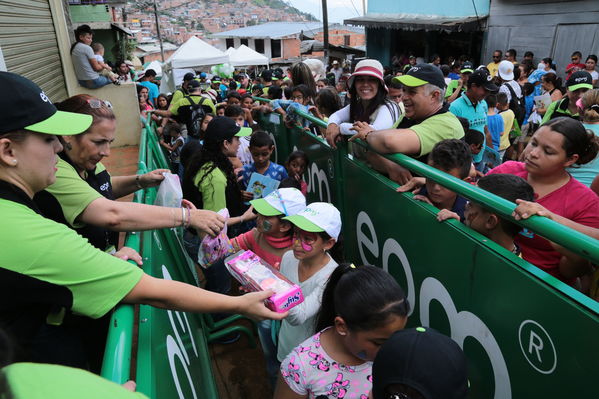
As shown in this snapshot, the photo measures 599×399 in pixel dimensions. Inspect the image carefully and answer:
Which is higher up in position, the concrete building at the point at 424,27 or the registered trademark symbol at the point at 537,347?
the concrete building at the point at 424,27

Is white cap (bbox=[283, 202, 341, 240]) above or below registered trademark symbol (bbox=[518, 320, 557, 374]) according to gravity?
above

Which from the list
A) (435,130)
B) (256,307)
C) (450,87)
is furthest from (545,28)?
(256,307)

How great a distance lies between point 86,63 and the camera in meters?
7.48

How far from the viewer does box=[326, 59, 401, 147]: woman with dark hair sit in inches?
131

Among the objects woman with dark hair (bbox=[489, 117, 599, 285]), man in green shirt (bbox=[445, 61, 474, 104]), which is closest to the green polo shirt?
man in green shirt (bbox=[445, 61, 474, 104])

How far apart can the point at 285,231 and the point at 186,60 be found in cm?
1628

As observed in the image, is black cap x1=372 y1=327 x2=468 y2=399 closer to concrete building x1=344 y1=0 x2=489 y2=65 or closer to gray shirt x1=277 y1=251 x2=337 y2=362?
gray shirt x1=277 y1=251 x2=337 y2=362

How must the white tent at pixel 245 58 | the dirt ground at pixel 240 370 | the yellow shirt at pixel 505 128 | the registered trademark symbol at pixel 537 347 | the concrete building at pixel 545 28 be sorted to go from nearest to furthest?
the registered trademark symbol at pixel 537 347, the dirt ground at pixel 240 370, the yellow shirt at pixel 505 128, the concrete building at pixel 545 28, the white tent at pixel 245 58

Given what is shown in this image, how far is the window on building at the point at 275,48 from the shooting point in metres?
50.1

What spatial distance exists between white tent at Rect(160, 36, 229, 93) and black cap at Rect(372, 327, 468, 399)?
1543 centimetres

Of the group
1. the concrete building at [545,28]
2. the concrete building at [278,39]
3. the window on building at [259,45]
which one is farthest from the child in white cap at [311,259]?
the window on building at [259,45]

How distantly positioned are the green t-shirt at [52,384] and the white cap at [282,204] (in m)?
1.90

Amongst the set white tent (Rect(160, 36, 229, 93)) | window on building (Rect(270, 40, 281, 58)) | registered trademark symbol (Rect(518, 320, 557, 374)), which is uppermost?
registered trademark symbol (Rect(518, 320, 557, 374))

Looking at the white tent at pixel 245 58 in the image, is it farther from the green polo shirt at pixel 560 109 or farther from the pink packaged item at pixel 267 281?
the pink packaged item at pixel 267 281
